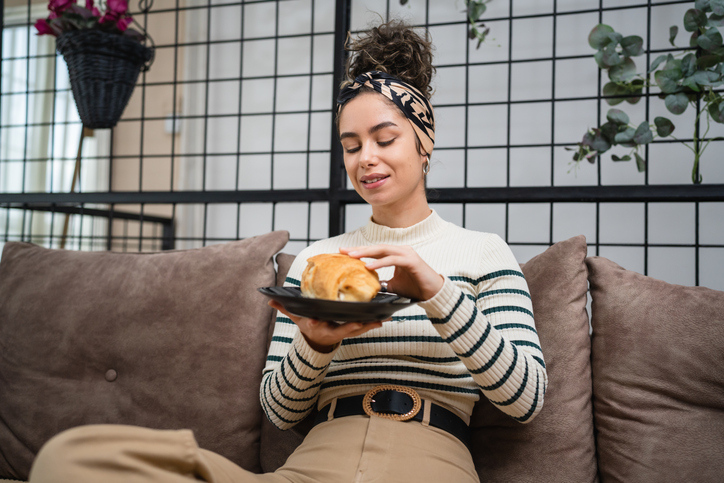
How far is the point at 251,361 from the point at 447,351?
1.90ft

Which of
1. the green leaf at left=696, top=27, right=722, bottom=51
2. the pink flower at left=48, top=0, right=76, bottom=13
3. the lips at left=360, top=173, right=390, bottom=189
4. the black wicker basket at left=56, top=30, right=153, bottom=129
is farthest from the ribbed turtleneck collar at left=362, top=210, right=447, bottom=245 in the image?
the pink flower at left=48, top=0, right=76, bottom=13

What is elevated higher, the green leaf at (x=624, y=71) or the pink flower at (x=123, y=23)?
the pink flower at (x=123, y=23)

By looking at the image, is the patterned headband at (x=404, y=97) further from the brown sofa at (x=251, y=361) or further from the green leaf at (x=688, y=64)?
the green leaf at (x=688, y=64)

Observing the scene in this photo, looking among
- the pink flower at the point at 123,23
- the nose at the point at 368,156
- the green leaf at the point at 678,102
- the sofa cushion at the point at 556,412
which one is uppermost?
the pink flower at the point at 123,23

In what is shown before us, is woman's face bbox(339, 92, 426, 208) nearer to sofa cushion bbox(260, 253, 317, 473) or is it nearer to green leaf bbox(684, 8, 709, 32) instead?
sofa cushion bbox(260, 253, 317, 473)

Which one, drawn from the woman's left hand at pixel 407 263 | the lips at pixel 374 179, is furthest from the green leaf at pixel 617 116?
the woman's left hand at pixel 407 263

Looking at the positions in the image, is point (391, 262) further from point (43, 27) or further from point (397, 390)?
point (43, 27)

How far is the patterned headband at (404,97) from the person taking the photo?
123 cm

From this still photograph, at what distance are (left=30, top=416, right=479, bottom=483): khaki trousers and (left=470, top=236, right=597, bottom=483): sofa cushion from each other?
0.55ft

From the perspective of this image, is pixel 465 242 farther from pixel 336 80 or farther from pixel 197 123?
pixel 197 123

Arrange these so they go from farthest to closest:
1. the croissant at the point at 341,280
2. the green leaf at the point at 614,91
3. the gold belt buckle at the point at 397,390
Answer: the green leaf at the point at 614,91, the gold belt buckle at the point at 397,390, the croissant at the point at 341,280

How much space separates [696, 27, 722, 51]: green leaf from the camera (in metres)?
1.51

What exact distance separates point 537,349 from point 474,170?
60.6 inches

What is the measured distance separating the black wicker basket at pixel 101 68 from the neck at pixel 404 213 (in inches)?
51.4
